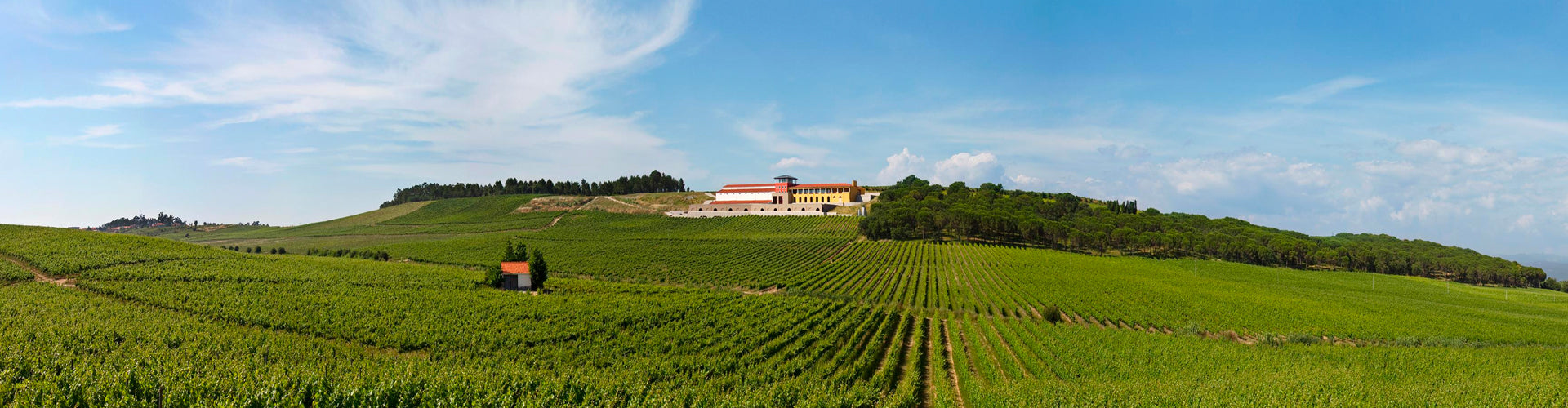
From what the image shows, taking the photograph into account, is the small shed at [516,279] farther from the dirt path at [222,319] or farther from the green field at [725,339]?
the dirt path at [222,319]

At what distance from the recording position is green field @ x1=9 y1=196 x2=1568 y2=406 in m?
18.0

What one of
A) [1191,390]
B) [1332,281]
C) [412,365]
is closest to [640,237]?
[412,365]

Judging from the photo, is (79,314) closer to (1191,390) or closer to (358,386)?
(358,386)

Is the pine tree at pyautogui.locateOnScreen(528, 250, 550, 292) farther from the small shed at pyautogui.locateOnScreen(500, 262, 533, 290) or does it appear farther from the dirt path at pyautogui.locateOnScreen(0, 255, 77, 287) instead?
the dirt path at pyautogui.locateOnScreen(0, 255, 77, 287)

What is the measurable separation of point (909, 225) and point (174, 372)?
9564 centimetres

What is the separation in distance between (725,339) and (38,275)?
52206mm

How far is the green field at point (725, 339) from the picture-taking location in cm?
1803

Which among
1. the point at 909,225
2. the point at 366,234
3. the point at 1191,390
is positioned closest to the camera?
the point at 1191,390

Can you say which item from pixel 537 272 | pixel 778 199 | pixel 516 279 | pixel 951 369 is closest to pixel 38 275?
pixel 516 279

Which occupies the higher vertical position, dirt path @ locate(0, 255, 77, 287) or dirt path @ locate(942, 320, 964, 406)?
dirt path @ locate(0, 255, 77, 287)

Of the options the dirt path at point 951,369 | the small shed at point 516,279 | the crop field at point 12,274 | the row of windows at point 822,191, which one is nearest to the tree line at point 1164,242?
the row of windows at point 822,191

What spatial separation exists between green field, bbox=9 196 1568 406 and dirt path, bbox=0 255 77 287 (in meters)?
0.62

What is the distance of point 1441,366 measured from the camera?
88.0ft

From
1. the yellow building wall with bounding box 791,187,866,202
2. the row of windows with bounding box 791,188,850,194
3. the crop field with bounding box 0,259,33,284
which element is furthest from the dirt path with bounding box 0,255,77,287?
the row of windows with bounding box 791,188,850,194
